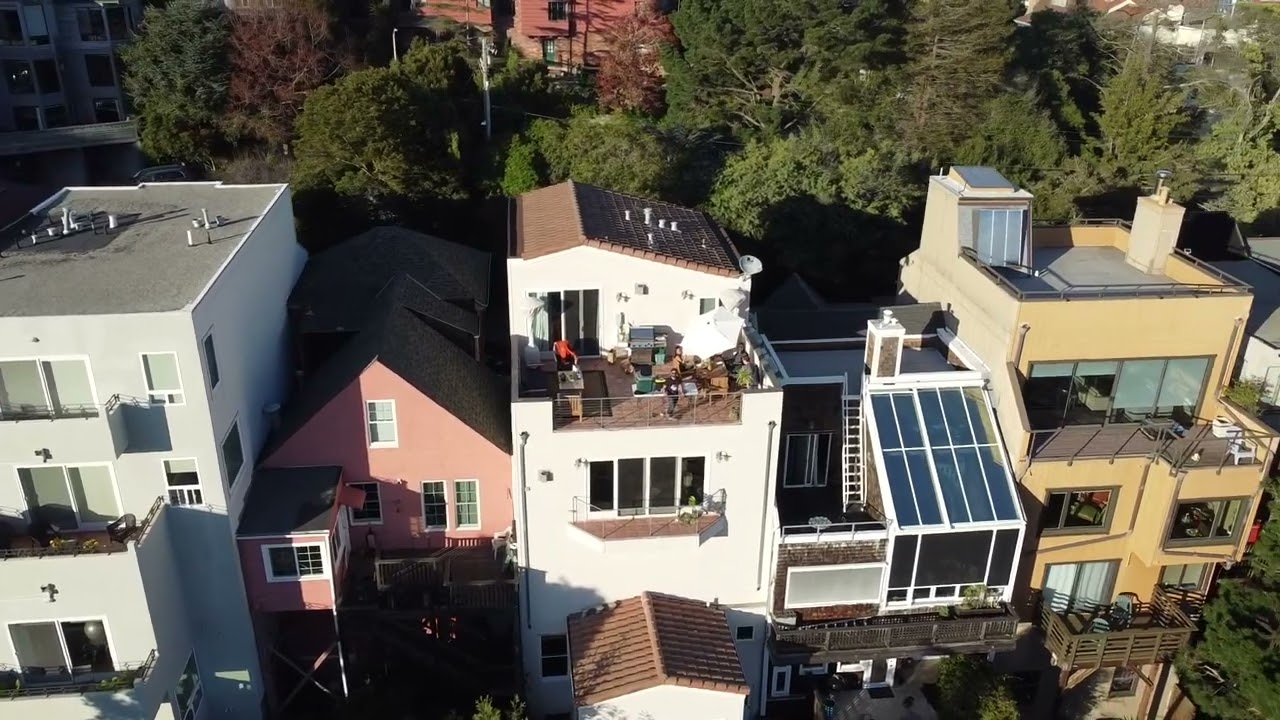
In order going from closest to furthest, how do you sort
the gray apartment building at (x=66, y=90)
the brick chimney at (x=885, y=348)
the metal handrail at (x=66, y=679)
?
the metal handrail at (x=66, y=679) < the brick chimney at (x=885, y=348) < the gray apartment building at (x=66, y=90)

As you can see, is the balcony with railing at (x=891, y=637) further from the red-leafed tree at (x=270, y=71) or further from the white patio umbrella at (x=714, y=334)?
the red-leafed tree at (x=270, y=71)

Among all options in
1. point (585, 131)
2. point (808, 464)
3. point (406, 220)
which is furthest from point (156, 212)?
point (585, 131)

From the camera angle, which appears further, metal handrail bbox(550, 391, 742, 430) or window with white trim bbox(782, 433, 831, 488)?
window with white trim bbox(782, 433, 831, 488)

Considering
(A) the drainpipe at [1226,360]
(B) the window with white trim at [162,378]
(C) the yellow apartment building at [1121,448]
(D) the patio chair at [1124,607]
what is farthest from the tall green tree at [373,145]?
(D) the patio chair at [1124,607]

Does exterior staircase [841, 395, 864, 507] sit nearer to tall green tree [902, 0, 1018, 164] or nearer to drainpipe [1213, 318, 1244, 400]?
drainpipe [1213, 318, 1244, 400]

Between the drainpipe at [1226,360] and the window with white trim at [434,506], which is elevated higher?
the drainpipe at [1226,360]

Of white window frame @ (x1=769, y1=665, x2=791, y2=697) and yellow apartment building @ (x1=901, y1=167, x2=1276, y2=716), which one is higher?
yellow apartment building @ (x1=901, y1=167, x2=1276, y2=716)

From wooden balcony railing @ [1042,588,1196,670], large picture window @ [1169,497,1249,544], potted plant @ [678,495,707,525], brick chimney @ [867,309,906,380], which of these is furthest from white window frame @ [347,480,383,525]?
large picture window @ [1169,497,1249,544]
